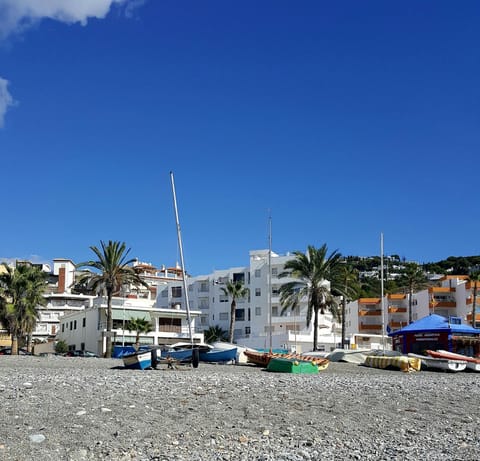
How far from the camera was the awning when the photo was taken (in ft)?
248

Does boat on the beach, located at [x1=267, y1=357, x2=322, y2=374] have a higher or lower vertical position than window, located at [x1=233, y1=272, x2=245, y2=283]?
lower

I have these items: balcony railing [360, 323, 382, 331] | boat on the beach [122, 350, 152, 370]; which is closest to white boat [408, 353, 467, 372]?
boat on the beach [122, 350, 152, 370]

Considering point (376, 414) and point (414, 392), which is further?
point (414, 392)

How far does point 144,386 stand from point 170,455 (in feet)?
27.8

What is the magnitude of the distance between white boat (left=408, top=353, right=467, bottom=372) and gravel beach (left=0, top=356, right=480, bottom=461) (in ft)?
76.4

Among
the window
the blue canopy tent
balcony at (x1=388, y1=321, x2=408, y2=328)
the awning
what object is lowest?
the blue canopy tent

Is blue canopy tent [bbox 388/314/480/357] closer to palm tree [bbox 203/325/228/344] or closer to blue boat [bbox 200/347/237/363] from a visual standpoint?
blue boat [bbox 200/347/237/363]

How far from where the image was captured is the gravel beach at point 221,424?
1195 cm

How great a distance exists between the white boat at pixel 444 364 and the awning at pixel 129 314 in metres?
39.5

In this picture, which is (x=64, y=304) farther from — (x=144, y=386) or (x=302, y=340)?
(x=144, y=386)

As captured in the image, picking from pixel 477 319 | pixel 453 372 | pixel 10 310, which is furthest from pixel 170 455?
pixel 477 319

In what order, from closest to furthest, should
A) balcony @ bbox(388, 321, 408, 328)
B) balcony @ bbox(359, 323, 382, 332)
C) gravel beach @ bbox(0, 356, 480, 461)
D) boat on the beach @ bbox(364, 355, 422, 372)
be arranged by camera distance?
gravel beach @ bbox(0, 356, 480, 461) → boat on the beach @ bbox(364, 355, 422, 372) → balcony @ bbox(388, 321, 408, 328) → balcony @ bbox(359, 323, 382, 332)

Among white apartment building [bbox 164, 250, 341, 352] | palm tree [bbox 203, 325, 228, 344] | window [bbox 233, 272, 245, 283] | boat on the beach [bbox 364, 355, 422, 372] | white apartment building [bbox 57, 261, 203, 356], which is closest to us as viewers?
boat on the beach [bbox 364, 355, 422, 372]

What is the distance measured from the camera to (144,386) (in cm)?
1995
